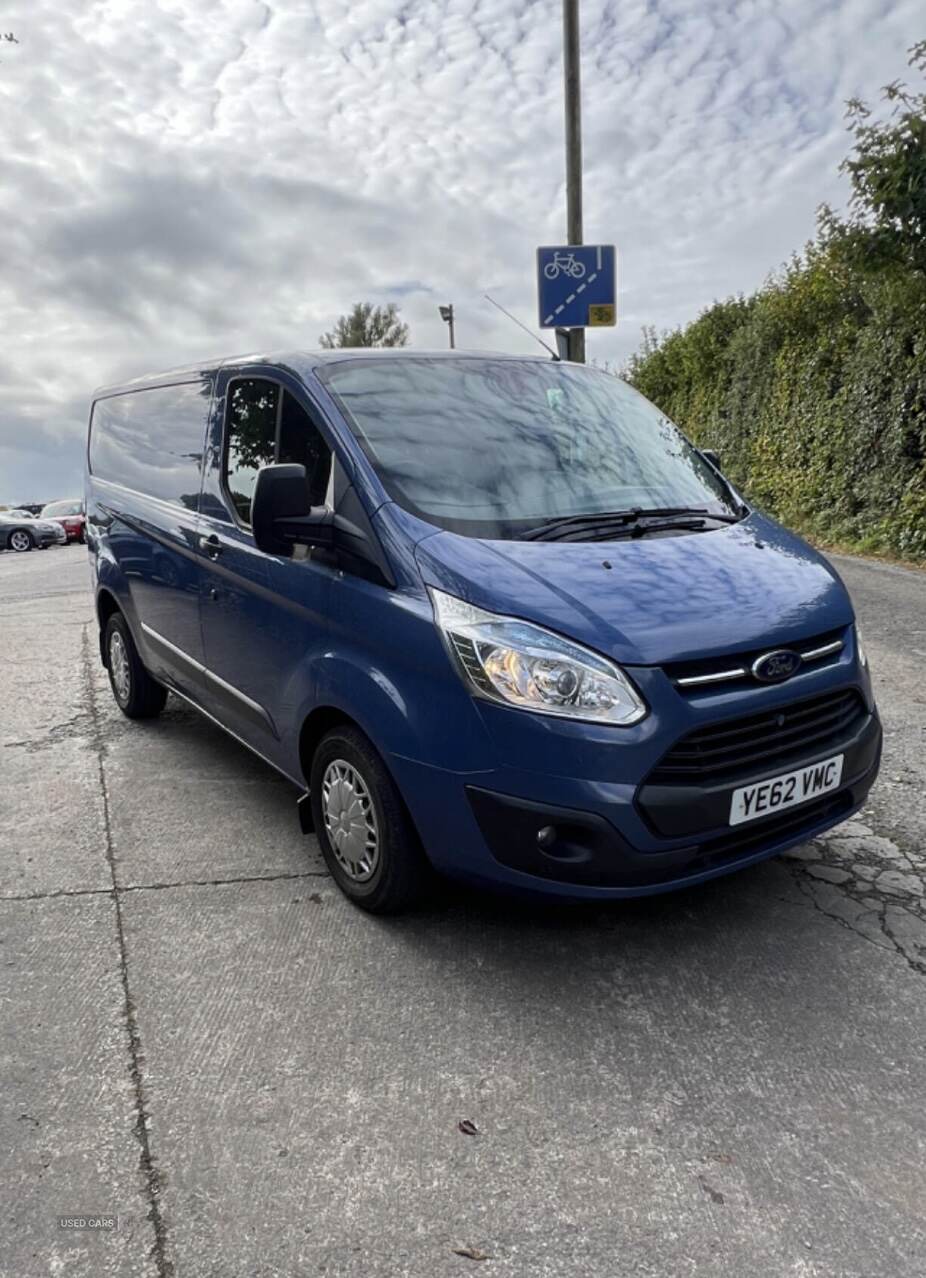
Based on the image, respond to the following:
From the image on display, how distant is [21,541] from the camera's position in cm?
3111

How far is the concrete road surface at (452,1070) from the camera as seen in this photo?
6.28 ft

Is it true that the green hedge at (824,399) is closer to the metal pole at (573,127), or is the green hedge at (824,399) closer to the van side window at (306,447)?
the metal pole at (573,127)

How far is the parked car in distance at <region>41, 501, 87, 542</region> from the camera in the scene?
3462 centimetres

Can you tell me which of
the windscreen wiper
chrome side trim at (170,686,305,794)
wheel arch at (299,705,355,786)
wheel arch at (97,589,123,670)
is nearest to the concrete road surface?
chrome side trim at (170,686,305,794)

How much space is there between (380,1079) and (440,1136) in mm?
249

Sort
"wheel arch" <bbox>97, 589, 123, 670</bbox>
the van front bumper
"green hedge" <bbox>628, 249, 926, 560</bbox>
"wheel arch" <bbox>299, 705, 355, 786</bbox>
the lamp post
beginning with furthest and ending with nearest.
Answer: the lamp post → "green hedge" <bbox>628, 249, 926, 560</bbox> → "wheel arch" <bbox>97, 589, 123, 670</bbox> → "wheel arch" <bbox>299, 705, 355, 786</bbox> → the van front bumper

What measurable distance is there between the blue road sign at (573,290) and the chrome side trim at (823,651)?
821 centimetres

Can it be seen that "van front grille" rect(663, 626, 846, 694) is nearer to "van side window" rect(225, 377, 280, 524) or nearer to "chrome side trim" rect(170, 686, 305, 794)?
"chrome side trim" rect(170, 686, 305, 794)

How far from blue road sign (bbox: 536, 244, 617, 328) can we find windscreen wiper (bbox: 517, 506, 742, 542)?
7.57 metres

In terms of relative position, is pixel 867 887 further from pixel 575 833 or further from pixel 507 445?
pixel 507 445

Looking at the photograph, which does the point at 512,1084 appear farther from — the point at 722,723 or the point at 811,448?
the point at 811,448

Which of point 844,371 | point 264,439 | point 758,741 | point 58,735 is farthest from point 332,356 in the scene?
point 844,371

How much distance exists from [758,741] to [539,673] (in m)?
0.65

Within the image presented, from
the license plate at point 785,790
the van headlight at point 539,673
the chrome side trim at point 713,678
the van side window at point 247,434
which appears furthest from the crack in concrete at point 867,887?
the van side window at point 247,434
